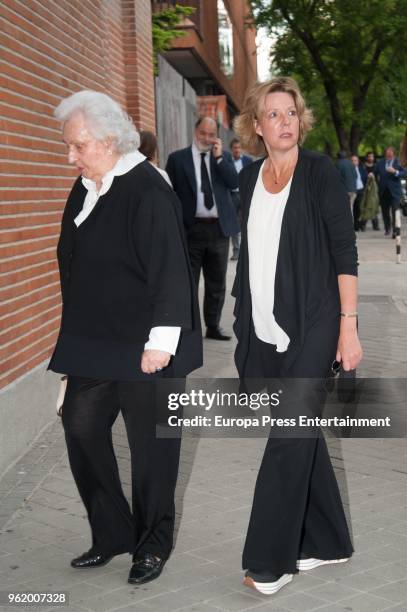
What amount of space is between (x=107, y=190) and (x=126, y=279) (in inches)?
13.4

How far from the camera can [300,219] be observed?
14.1 ft

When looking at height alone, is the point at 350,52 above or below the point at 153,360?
above

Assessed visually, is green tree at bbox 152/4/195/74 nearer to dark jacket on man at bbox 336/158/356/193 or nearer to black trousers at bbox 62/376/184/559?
dark jacket on man at bbox 336/158/356/193

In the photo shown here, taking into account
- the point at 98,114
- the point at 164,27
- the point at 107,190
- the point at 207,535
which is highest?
the point at 164,27

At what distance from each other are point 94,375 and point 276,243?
833 mm

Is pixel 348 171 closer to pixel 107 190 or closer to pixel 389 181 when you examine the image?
pixel 389 181

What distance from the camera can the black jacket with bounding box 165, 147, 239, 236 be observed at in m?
10.5

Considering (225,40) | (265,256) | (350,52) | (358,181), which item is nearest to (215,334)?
(265,256)

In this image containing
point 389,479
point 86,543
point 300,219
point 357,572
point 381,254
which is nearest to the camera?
point 300,219

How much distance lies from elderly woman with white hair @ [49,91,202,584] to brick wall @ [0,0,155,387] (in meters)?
2.13

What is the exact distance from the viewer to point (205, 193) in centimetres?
1054

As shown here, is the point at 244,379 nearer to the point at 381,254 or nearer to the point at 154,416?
the point at 154,416

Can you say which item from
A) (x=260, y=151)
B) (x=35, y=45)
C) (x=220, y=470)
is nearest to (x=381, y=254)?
(x=35, y=45)

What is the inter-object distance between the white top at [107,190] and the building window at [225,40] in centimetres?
3448
